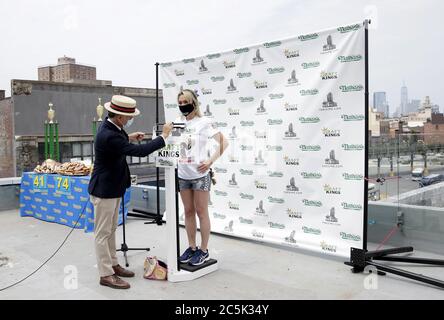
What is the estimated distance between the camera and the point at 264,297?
2.79 metres

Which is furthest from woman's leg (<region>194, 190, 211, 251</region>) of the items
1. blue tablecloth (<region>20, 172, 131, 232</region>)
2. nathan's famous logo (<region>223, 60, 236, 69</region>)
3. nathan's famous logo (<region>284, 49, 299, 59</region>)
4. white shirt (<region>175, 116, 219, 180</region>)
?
blue tablecloth (<region>20, 172, 131, 232</region>)

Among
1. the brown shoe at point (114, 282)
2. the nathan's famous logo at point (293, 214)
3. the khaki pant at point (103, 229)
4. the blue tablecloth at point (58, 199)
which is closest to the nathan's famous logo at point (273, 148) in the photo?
the nathan's famous logo at point (293, 214)

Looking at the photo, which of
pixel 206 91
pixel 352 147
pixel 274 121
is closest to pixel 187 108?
pixel 274 121

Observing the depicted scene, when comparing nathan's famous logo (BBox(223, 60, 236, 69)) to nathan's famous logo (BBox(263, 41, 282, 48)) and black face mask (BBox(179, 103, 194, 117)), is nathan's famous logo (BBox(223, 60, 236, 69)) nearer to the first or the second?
nathan's famous logo (BBox(263, 41, 282, 48))

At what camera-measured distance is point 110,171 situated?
3010 mm

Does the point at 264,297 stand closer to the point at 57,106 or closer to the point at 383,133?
the point at 383,133

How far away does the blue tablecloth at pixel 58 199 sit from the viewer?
4902 mm

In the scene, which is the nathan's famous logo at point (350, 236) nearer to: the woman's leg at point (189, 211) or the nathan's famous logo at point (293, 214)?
the nathan's famous logo at point (293, 214)

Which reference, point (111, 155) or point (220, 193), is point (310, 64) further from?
point (111, 155)

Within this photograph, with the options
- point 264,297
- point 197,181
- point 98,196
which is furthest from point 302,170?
point 98,196

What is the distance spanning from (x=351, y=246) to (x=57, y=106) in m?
16.1

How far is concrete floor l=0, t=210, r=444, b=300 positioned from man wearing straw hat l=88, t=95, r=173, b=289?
213mm

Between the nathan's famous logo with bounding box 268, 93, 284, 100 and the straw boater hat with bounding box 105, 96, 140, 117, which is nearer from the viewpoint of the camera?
the straw boater hat with bounding box 105, 96, 140, 117

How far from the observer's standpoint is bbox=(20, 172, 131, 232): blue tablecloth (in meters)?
4.90
